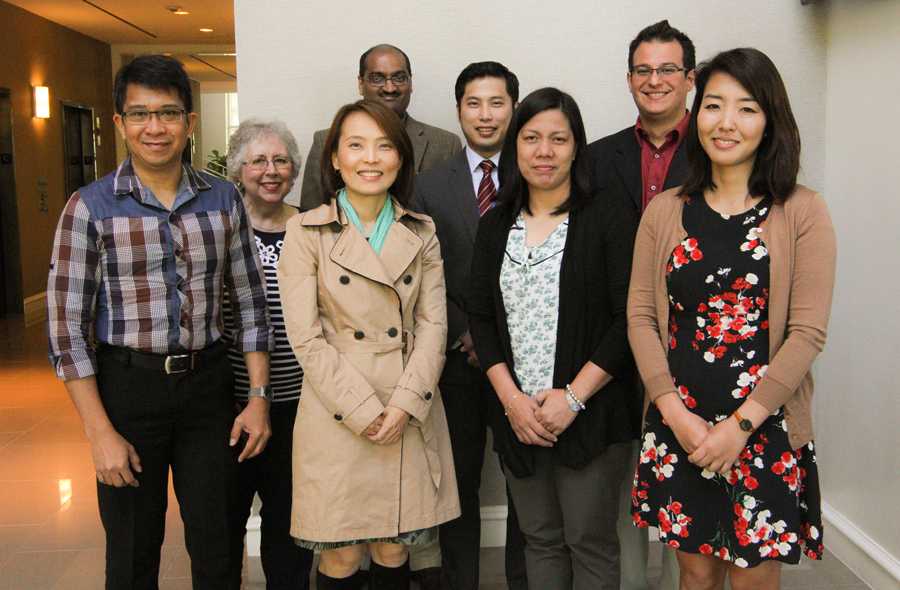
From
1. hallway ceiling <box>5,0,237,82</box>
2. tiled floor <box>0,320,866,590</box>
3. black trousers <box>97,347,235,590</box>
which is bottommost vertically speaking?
tiled floor <box>0,320,866,590</box>

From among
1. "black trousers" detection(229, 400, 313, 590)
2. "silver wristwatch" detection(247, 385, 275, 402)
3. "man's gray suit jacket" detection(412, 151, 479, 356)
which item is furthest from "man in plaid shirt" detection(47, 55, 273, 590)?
"man's gray suit jacket" detection(412, 151, 479, 356)

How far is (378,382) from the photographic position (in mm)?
2324

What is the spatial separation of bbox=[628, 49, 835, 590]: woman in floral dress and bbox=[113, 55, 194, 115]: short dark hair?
1293mm

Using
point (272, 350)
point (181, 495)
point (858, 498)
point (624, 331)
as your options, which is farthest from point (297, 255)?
point (858, 498)

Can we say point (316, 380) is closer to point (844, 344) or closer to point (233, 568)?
point (233, 568)

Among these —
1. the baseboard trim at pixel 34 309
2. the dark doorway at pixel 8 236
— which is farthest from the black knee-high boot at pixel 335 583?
the dark doorway at pixel 8 236

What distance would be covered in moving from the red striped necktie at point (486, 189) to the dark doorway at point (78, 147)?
29.7 feet

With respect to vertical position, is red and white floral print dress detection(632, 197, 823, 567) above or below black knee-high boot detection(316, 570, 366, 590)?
above

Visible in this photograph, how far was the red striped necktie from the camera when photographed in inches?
111

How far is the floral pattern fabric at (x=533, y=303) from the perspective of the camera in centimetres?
233

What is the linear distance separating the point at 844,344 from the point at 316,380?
2.09m

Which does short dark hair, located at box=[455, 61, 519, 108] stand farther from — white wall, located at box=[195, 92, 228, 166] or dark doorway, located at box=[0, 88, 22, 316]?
white wall, located at box=[195, 92, 228, 166]

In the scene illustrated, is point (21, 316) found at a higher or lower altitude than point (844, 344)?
lower

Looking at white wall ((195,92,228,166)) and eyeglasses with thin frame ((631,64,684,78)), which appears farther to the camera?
white wall ((195,92,228,166))
